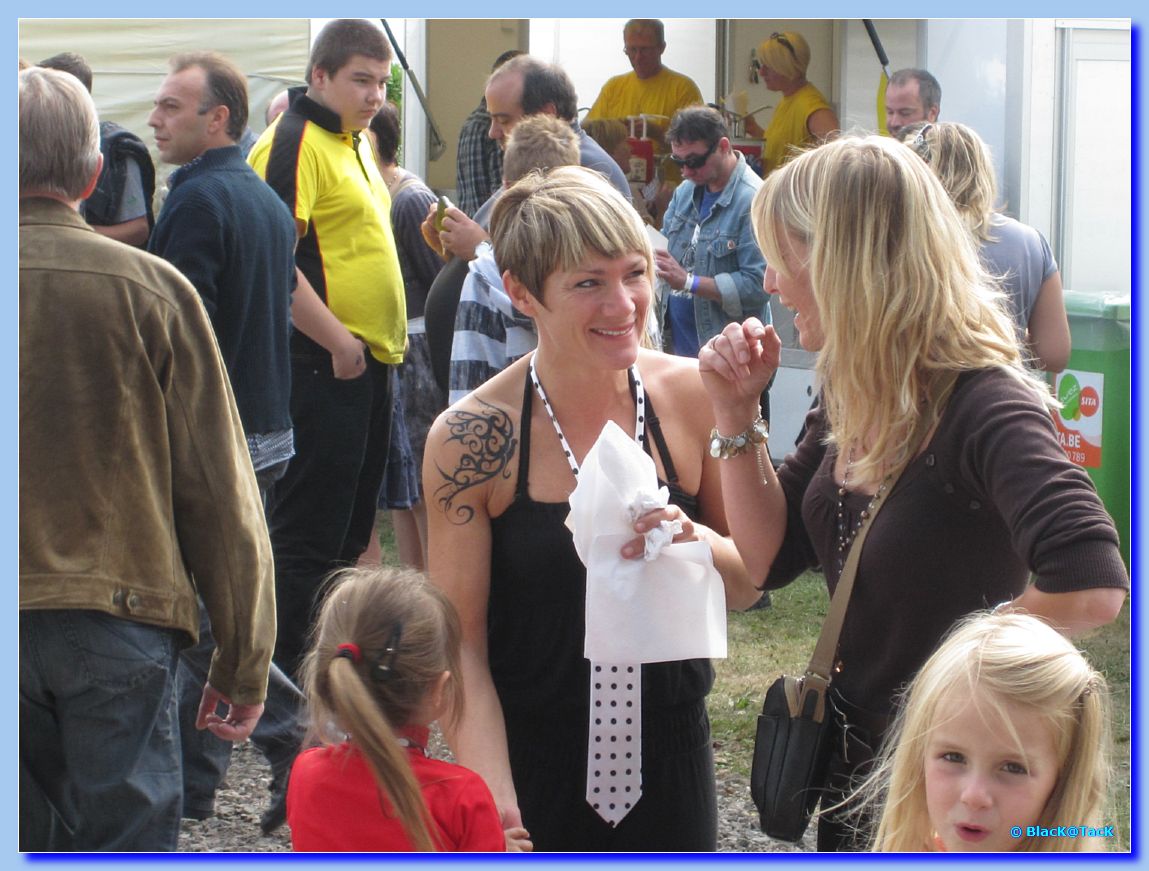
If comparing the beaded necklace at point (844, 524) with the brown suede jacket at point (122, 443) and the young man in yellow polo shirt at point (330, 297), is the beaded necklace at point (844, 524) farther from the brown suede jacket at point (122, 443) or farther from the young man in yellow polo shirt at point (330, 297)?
the young man in yellow polo shirt at point (330, 297)

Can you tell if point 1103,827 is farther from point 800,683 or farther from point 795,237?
point 795,237

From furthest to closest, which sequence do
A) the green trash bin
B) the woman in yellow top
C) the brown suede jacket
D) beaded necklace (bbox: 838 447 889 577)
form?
the woman in yellow top → the green trash bin → the brown suede jacket → beaded necklace (bbox: 838 447 889 577)

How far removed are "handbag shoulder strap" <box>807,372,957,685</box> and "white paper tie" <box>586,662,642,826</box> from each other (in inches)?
11.8

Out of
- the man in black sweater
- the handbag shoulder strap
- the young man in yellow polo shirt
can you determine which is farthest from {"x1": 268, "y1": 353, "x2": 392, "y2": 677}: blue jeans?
the handbag shoulder strap

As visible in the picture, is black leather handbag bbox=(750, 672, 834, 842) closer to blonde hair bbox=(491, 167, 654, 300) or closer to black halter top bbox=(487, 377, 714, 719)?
black halter top bbox=(487, 377, 714, 719)

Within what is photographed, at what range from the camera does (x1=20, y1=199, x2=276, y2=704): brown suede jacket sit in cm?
232

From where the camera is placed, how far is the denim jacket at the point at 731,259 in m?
5.59

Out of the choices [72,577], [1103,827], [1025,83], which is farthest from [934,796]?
[1025,83]

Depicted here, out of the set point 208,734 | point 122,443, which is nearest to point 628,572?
point 122,443

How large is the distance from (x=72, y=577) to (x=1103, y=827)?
1669 mm

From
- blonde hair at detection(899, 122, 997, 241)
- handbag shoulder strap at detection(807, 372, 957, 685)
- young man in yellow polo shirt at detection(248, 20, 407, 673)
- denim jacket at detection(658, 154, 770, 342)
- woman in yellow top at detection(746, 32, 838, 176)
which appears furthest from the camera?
woman in yellow top at detection(746, 32, 838, 176)

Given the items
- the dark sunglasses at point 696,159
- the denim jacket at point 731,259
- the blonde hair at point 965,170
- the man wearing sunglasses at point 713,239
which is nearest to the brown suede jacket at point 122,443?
the blonde hair at point 965,170

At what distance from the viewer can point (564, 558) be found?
2.20m

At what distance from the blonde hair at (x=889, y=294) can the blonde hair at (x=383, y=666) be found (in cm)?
69
